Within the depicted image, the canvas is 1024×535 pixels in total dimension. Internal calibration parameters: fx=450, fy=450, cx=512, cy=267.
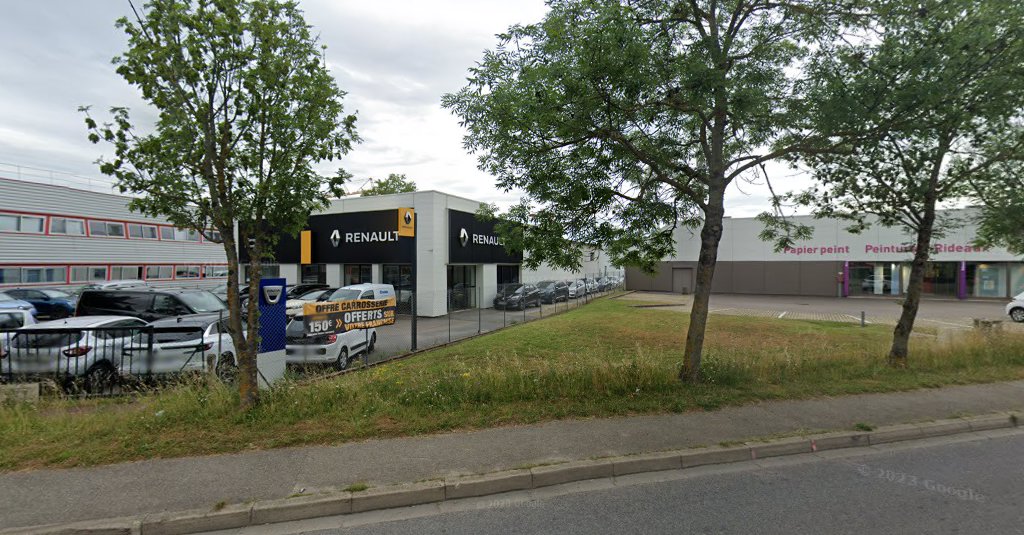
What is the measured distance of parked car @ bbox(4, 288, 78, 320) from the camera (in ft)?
65.0

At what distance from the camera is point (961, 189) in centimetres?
980

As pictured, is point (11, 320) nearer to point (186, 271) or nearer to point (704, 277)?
point (704, 277)

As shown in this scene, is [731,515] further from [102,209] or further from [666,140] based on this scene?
[102,209]

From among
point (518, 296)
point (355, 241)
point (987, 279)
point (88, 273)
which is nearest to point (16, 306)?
point (355, 241)

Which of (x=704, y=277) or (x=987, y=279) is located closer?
(x=704, y=277)

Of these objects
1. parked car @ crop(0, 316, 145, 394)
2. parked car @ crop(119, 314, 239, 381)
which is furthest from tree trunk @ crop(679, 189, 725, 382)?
parked car @ crop(0, 316, 145, 394)

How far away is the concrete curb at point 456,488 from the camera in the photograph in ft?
12.2

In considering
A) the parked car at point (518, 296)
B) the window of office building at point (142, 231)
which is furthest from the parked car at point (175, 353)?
the window of office building at point (142, 231)

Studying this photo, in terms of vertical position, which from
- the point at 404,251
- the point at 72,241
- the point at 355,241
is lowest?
the point at 404,251

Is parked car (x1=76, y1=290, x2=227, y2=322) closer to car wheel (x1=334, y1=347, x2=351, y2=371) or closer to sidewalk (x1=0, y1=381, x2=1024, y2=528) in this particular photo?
car wheel (x1=334, y1=347, x2=351, y2=371)

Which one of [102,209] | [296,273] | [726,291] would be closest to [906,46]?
[296,273]

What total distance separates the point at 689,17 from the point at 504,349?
30.3 feet

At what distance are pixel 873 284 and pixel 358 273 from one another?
118 feet

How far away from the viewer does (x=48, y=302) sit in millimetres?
20281
